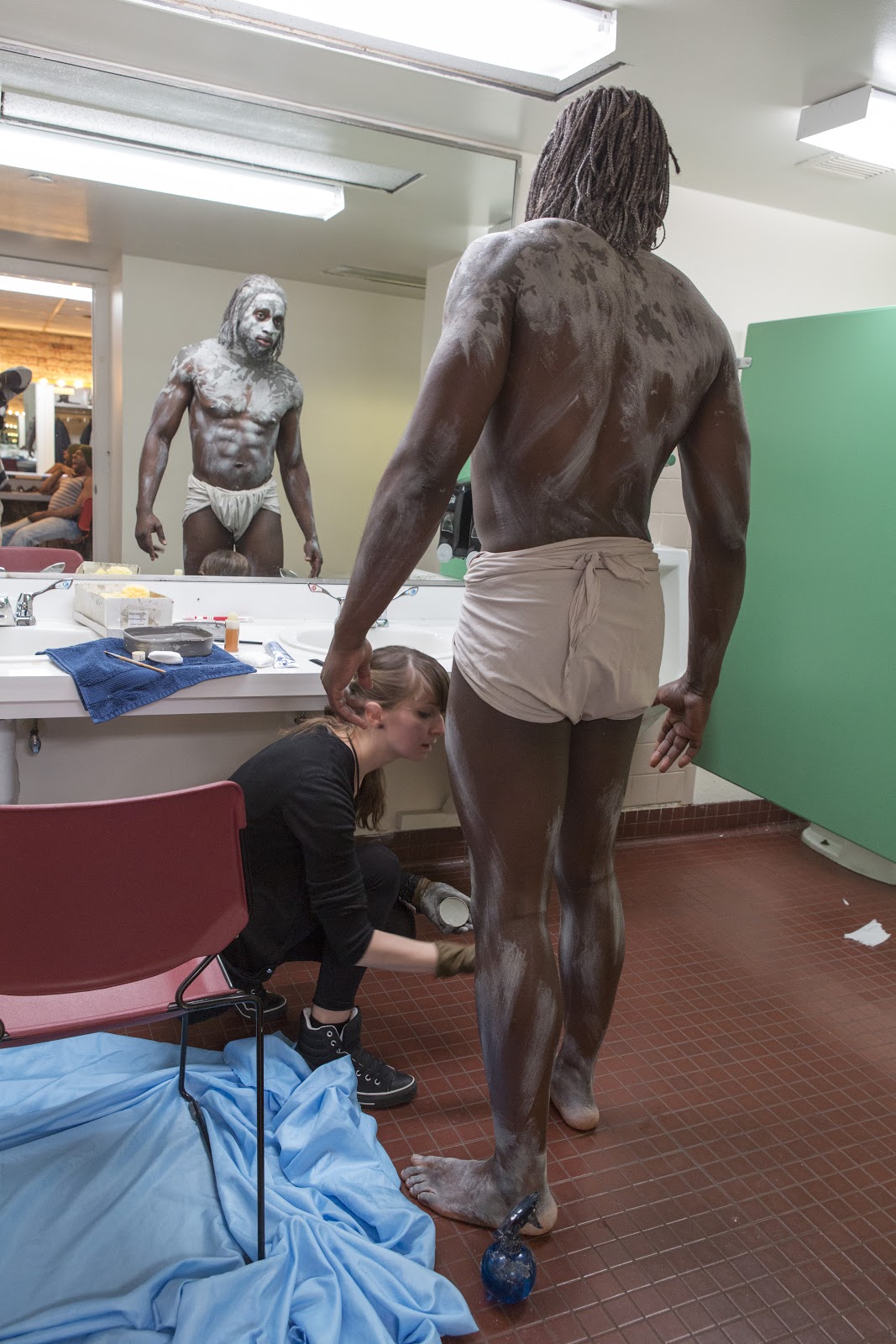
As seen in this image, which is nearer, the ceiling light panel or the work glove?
the work glove

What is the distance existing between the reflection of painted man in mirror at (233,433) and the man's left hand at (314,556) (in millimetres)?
110

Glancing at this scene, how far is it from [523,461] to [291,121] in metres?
1.62

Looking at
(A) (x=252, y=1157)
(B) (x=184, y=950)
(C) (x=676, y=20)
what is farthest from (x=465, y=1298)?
(C) (x=676, y=20)

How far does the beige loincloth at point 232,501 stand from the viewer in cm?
259

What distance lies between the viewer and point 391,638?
2.75 metres

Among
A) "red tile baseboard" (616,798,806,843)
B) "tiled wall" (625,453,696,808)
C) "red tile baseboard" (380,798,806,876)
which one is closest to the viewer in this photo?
"red tile baseboard" (380,798,806,876)

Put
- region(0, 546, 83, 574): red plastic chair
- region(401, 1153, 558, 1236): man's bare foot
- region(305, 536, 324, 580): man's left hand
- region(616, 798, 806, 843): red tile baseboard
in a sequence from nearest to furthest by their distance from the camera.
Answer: region(401, 1153, 558, 1236): man's bare foot, region(0, 546, 83, 574): red plastic chair, region(305, 536, 324, 580): man's left hand, region(616, 798, 806, 843): red tile baseboard

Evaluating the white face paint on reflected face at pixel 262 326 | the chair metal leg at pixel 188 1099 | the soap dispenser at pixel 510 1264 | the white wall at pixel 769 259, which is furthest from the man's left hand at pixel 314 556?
the soap dispenser at pixel 510 1264

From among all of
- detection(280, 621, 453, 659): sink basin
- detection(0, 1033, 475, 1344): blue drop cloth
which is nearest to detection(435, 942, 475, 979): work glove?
detection(0, 1033, 475, 1344): blue drop cloth

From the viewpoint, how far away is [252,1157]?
1673 mm

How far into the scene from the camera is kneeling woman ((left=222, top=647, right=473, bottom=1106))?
1824 mm

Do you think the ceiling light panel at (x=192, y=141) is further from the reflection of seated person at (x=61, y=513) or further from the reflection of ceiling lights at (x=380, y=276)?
the reflection of seated person at (x=61, y=513)

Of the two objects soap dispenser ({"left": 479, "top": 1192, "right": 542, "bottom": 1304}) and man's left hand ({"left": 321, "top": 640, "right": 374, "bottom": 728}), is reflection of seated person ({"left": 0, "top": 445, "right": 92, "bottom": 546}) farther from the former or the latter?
soap dispenser ({"left": 479, "top": 1192, "right": 542, "bottom": 1304})

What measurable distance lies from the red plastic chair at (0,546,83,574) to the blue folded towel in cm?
40
